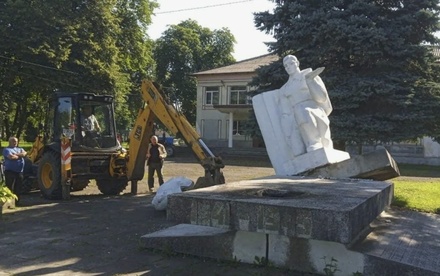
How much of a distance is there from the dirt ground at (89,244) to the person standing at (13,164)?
51 cm

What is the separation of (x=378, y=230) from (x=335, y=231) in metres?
2.68

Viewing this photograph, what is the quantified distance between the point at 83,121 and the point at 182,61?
40505 mm

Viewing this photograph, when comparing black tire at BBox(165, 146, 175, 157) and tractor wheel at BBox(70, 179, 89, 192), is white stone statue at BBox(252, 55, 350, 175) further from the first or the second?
black tire at BBox(165, 146, 175, 157)

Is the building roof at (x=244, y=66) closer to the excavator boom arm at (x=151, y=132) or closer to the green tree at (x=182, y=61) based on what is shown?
the green tree at (x=182, y=61)

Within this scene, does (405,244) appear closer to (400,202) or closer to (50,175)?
(400,202)

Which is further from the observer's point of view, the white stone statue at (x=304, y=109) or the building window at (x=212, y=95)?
the building window at (x=212, y=95)

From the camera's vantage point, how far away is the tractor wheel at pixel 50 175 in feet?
38.8

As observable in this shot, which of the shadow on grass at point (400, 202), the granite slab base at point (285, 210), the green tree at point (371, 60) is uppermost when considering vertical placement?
the green tree at point (371, 60)

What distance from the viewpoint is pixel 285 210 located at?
5227mm

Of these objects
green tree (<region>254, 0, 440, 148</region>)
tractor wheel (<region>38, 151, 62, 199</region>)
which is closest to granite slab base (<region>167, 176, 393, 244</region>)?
tractor wheel (<region>38, 151, 62, 199</region>)

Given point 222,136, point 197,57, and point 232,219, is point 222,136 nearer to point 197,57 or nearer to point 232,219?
point 197,57

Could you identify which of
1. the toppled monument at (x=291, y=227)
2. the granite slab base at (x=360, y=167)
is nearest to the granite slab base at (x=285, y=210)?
the toppled monument at (x=291, y=227)

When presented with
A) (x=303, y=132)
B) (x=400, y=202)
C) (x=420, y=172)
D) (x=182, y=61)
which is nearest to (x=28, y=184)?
(x=303, y=132)

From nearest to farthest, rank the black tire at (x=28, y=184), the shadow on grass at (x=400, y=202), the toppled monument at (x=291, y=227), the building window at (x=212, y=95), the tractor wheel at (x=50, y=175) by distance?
the toppled monument at (x=291, y=227), the shadow on grass at (x=400, y=202), the tractor wheel at (x=50, y=175), the black tire at (x=28, y=184), the building window at (x=212, y=95)
